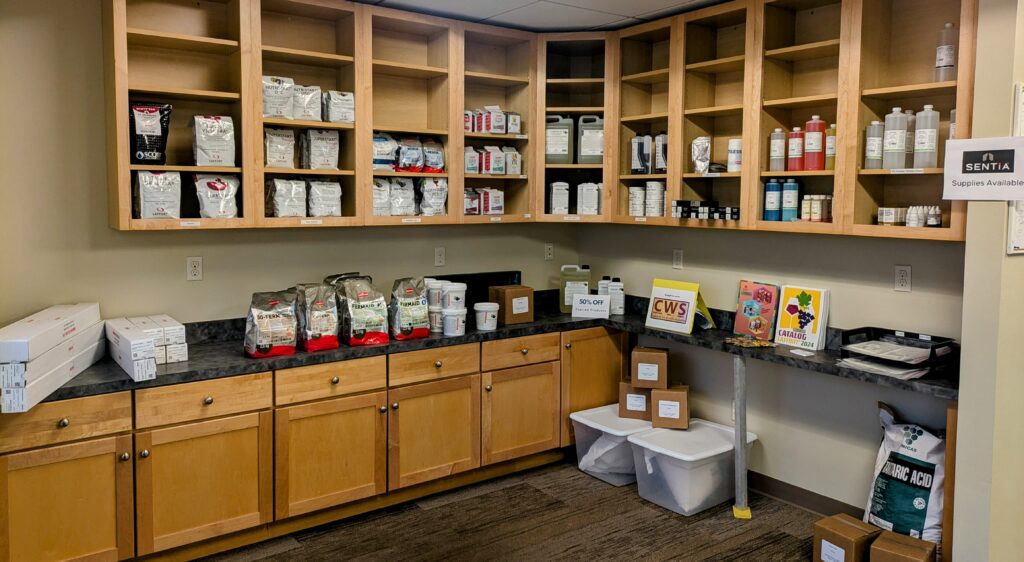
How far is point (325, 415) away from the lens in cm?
350

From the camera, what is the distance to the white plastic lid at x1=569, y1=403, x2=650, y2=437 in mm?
4031

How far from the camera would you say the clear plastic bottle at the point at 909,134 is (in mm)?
3176

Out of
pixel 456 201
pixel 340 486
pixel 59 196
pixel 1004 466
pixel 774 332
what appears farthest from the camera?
pixel 456 201

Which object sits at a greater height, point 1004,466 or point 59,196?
point 59,196

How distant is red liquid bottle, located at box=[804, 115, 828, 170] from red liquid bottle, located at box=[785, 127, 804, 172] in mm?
52

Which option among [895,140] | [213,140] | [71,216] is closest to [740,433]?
[895,140]

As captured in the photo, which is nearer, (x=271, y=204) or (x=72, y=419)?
(x=72, y=419)

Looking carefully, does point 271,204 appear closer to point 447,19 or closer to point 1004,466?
point 447,19

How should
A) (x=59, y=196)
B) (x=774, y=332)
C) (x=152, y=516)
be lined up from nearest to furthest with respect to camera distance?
(x=152, y=516) → (x=59, y=196) → (x=774, y=332)

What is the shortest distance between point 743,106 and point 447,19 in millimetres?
1617

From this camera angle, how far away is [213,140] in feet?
11.1

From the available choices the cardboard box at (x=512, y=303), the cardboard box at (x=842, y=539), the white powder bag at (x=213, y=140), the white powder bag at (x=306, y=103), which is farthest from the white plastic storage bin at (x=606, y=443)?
the white powder bag at (x=213, y=140)

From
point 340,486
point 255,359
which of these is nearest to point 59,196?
point 255,359

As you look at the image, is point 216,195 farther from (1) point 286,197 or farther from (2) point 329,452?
(2) point 329,452
